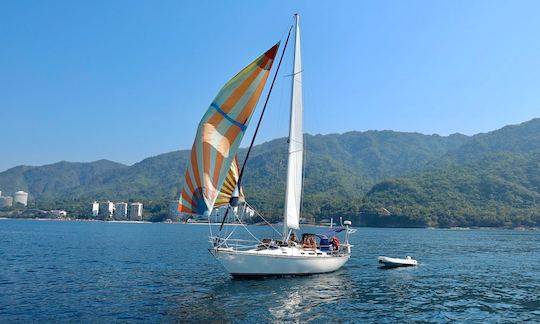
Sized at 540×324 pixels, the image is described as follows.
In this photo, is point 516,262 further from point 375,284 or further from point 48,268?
point 48,268

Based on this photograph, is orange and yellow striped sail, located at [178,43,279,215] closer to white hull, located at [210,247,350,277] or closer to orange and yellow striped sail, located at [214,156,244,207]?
orange and yellow striped sail, located at [214,156,244,207]

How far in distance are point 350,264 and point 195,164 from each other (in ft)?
78.4

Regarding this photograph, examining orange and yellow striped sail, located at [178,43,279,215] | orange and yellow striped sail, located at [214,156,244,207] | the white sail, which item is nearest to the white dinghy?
the white sail

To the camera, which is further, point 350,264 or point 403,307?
point 350,264

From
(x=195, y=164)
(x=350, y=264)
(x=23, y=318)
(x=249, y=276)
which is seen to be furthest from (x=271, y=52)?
(x=350, y=264)

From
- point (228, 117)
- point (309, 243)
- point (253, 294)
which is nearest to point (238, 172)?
point (228, 117)

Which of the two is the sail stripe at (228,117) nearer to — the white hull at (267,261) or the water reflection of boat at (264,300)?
the white hull at (267,261)

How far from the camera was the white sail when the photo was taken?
3212cm

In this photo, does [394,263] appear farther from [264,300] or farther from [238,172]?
[264,300]

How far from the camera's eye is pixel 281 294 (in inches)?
1020

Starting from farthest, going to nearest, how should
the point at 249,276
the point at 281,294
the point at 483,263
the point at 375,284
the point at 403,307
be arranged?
the point at 483,263
the point at 375,284
the point at 249,276
the point at 281,294
the point at 403,307

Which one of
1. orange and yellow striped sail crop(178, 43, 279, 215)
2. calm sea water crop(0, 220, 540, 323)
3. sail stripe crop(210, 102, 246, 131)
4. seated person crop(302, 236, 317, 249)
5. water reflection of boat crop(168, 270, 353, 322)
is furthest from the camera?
seated person crop(302, 236, 317, 249)

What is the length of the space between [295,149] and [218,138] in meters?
7.32

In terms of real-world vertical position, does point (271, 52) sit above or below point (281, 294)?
above
